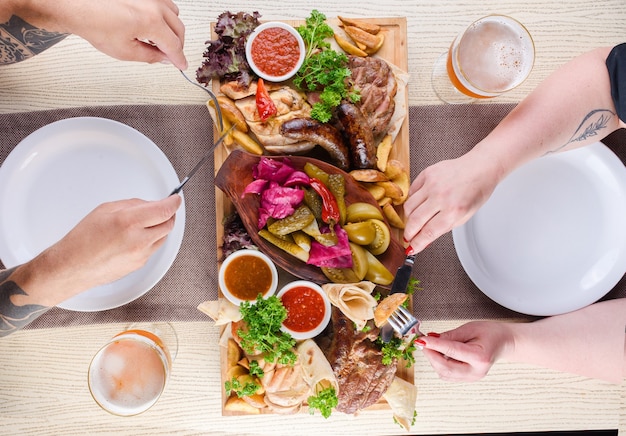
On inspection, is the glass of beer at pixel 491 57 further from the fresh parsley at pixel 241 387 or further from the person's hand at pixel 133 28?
the fresh parsley at pixel 241 387

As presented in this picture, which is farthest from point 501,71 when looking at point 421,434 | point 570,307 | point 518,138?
point 421,434

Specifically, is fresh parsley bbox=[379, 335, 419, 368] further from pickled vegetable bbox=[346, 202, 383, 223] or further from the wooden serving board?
pickled vegetable bbox=[346, 202, 383, 223]

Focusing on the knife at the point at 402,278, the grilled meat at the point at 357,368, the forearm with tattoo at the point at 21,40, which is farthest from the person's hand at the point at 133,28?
the grilled meat at the point at 357,368

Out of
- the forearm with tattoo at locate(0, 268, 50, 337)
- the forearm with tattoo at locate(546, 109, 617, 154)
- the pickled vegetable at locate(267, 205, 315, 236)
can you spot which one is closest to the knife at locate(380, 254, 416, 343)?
the pickled vegetable at locate(267, 205, 315, 236)

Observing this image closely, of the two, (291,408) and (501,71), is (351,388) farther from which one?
(501,71)

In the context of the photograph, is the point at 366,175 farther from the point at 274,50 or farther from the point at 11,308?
the point at 11,308

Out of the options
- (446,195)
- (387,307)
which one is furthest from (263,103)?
(387,307)
